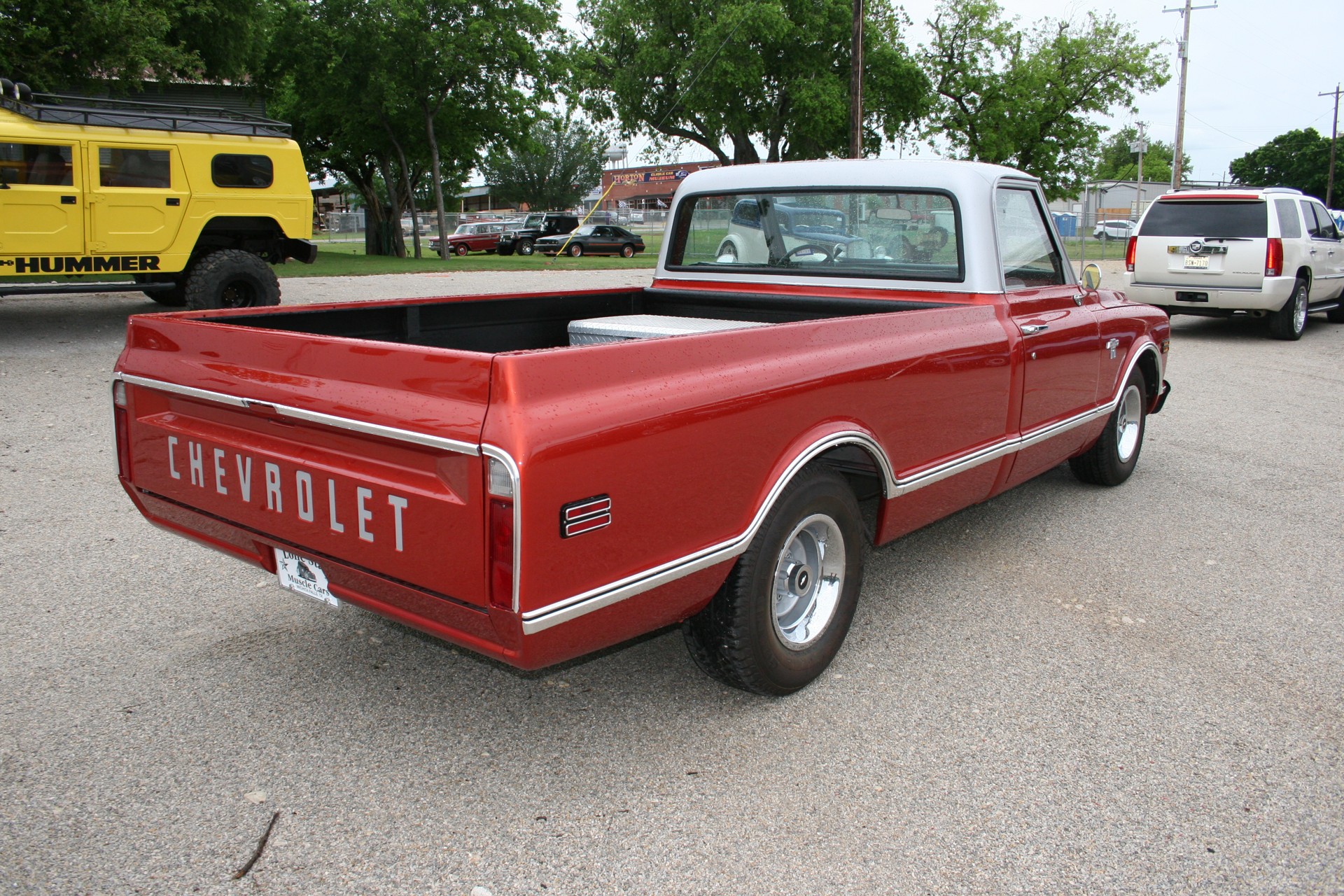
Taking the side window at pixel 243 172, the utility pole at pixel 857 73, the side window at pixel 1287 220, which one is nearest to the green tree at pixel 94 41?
the side window at pixel 243 172

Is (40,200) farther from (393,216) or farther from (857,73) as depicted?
(393,216)

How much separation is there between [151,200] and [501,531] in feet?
31.5

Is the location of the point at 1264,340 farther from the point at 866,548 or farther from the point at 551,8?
the point at 551,8

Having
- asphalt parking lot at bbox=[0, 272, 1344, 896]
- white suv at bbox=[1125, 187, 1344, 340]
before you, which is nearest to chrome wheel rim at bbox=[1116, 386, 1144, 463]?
asphalt parking lot at bbox=[0, 272, 1344, 896]

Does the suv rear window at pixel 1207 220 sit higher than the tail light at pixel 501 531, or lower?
higher

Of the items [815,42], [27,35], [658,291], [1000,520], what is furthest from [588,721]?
[815,42]

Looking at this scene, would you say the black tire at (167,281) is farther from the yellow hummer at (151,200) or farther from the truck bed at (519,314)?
the truck bed at (519,314)

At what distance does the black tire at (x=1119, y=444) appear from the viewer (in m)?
5.54

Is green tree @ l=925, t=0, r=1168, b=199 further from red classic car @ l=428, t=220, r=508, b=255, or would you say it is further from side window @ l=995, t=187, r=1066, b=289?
side window @ l=995, t=187, r=1066, b=289

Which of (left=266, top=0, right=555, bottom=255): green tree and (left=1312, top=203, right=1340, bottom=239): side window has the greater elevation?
(left=266, top=0, right=555, bottom=255): green tree

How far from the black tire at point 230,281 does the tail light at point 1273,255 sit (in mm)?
11226

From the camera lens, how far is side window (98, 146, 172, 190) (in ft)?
32.2

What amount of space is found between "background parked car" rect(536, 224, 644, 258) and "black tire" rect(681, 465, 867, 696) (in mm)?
31706

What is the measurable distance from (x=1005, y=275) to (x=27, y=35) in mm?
15054
